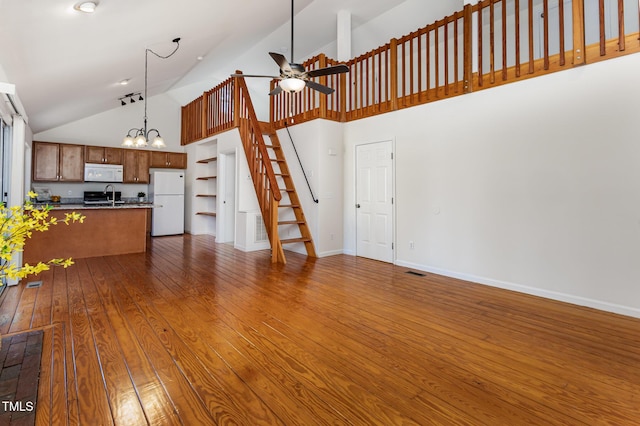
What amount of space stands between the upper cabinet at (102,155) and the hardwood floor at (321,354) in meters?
4.76

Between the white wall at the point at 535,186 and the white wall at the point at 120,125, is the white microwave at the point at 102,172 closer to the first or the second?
the white wall at the point at 120,125

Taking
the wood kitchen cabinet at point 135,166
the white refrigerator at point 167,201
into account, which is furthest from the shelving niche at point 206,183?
the wood kitchen cabinet at point 135,166

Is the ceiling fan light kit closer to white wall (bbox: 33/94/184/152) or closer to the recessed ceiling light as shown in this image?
the recessed ceiling light

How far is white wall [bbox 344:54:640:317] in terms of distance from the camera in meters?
3.15

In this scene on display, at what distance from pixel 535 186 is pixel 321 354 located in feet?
10.3

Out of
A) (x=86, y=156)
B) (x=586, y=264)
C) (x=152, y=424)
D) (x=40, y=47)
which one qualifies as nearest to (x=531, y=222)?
(x=586, y=264)

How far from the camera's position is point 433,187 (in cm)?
467

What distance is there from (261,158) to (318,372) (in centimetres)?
444

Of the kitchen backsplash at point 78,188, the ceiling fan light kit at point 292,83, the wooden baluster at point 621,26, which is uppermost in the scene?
the wooden baluster at point 621,26

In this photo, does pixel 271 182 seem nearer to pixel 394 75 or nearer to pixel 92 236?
pixel 394 75

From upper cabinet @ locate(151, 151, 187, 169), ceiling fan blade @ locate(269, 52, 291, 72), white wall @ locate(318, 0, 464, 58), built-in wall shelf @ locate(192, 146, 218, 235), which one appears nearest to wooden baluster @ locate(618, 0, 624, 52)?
white wall @ locate(318, 0, 464, 58)

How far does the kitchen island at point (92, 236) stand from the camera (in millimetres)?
5117

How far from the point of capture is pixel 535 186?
12.1 feet

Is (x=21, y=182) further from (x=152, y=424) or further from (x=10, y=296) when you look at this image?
(x=152, y=424)
